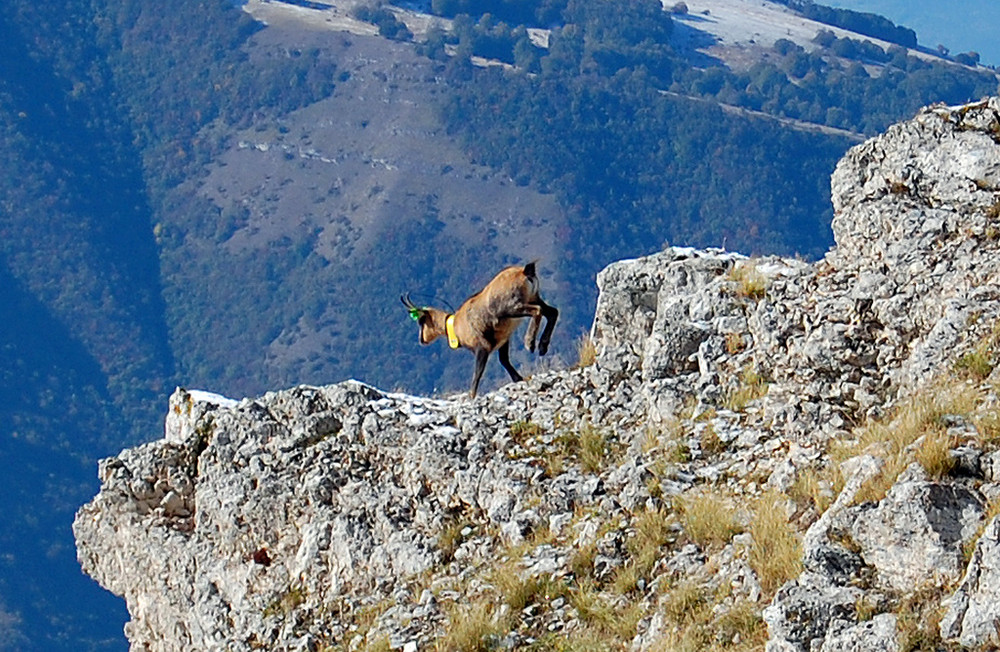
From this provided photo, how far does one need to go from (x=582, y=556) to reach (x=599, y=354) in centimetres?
414

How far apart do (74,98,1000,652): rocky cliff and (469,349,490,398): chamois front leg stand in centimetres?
157

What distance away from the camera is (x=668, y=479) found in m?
13.2

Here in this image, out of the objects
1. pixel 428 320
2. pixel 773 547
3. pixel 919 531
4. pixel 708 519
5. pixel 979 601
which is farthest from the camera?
pixel 428 320

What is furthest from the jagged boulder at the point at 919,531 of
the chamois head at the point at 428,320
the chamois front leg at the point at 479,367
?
the chamois head at the point at 428,320

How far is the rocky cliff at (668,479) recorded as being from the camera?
34.8 ft

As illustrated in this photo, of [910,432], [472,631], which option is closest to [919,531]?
[910,432]

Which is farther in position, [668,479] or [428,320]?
[428,320]

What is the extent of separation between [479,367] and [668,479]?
5904 mm

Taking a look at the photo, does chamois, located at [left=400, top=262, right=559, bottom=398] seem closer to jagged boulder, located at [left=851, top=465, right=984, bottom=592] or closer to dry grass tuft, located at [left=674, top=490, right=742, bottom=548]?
dry grass tuft, located at [left=674, top=490, right=742, bottom=548]

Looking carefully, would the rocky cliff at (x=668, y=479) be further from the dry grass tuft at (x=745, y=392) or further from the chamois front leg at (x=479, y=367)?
the chamois front leg at (x=479, y=367)

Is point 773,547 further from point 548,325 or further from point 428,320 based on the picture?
point 428,320

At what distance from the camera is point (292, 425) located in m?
16.1

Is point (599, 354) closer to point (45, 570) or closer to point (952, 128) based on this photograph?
point (952, 128)

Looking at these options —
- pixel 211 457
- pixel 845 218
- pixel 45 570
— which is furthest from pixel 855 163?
pixel 45 570
